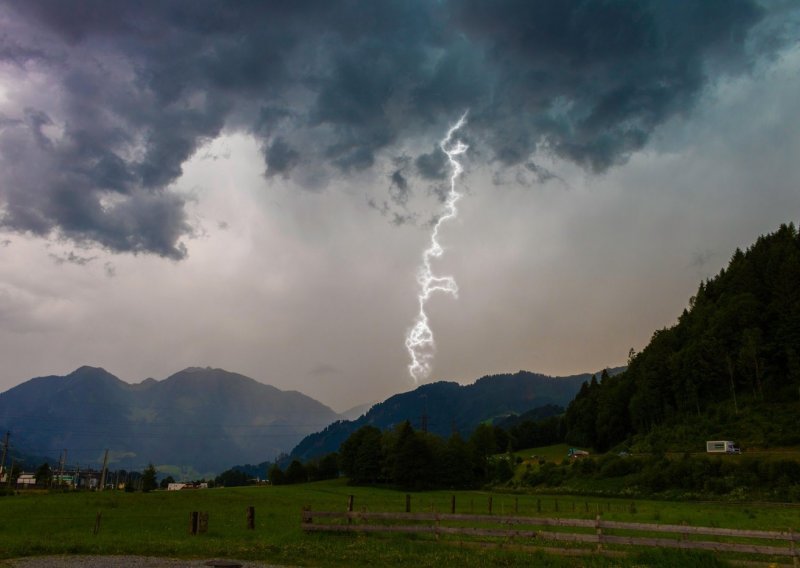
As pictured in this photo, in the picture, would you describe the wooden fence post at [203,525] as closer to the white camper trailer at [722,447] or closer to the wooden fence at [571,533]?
the wooden fence at [571,533]

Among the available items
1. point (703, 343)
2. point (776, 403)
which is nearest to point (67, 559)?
point (776, 403)

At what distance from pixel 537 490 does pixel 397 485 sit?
38.6m

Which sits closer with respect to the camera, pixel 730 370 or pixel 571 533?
pixel 571 533

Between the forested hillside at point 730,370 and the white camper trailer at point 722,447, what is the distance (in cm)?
640

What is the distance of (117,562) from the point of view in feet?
83.0

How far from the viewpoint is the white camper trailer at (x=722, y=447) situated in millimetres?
94188

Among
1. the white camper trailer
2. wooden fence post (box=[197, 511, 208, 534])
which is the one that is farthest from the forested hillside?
wooden fence post (box=[197, 511, 208, 534])

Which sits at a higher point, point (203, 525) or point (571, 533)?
point (571, 533)

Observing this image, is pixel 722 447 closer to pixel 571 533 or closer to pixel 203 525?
pixel 571 533

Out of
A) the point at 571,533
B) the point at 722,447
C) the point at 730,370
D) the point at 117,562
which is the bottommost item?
the point at 117,562

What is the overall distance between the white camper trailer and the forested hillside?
640 cm

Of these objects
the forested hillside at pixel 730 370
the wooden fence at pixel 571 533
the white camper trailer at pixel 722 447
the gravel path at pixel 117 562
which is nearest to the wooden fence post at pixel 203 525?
the wooden fence at pixel 571 533

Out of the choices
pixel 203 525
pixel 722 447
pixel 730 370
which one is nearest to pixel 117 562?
pixel 203 525

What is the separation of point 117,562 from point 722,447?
99.9m
